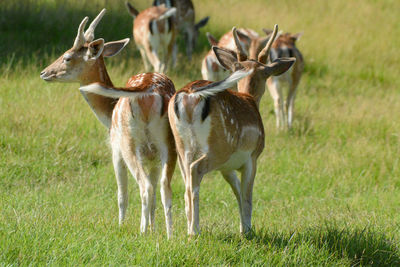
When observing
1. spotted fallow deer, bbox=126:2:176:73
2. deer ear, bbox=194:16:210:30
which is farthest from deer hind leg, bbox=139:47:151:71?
deer ear, bbox=194:16:210:30

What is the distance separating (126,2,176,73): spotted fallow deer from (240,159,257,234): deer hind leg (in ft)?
22.8

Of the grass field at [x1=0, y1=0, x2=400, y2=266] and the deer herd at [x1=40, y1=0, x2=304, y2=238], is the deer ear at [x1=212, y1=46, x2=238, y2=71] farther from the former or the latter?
the grass field at [x1=0, y1=0, x2=400, y2=266]

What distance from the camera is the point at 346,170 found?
857 centimetres

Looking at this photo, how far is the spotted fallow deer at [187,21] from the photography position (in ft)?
49.0

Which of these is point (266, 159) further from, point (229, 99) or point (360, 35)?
point (360, 35)

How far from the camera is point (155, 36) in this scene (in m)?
12.5

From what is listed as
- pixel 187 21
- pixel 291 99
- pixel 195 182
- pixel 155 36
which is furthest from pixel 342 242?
Answer: pixel 187 21

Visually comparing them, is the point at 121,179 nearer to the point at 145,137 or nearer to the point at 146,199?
the point at 146,199

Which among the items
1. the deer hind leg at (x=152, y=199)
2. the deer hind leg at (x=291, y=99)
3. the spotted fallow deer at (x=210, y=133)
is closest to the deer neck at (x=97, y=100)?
the deer hind leg at (x=152, y=199)

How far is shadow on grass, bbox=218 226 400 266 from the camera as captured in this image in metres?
5.13

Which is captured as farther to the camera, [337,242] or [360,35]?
[360,35]

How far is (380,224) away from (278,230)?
108 centimetres

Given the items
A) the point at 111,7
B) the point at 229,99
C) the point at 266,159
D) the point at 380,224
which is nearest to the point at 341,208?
the point at 380,224

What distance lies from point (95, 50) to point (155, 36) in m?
6.58
